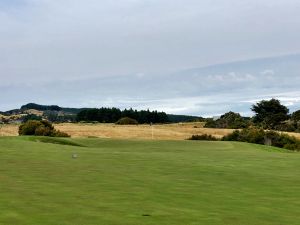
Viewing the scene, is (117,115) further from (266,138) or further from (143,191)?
(143,191)

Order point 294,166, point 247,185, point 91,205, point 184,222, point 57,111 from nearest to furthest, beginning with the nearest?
point 184,222, point 91,205, point 247,185, point 294,166, point 57,111

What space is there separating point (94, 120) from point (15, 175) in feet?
321

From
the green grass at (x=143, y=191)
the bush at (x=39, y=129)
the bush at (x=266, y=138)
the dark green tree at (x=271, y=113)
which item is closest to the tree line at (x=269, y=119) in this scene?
the dark green tree at (x=271, y=113)

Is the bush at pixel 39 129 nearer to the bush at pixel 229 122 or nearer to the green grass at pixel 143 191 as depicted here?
the green grass at pixel 143 191

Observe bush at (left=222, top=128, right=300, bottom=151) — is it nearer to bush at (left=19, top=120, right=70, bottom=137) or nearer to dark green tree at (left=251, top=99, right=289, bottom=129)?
bush at (left=19, top=120, right=70, bottom=137)

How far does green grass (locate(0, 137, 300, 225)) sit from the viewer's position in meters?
9.31

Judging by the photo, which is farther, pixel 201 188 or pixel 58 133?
pixel 58 133

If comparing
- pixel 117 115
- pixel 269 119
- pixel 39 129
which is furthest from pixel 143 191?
pixel 117 115

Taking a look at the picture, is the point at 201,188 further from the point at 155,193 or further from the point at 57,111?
the point at 57,111

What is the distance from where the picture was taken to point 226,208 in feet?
34.7

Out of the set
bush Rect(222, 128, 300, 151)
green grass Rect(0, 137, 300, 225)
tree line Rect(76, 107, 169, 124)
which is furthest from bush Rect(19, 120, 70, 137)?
tree line Rect(76, 107, 169, 124)

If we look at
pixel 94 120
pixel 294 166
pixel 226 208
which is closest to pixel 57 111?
pixel 94 120

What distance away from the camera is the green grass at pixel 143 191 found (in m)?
9.31

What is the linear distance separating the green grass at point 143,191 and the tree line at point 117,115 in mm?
87729
